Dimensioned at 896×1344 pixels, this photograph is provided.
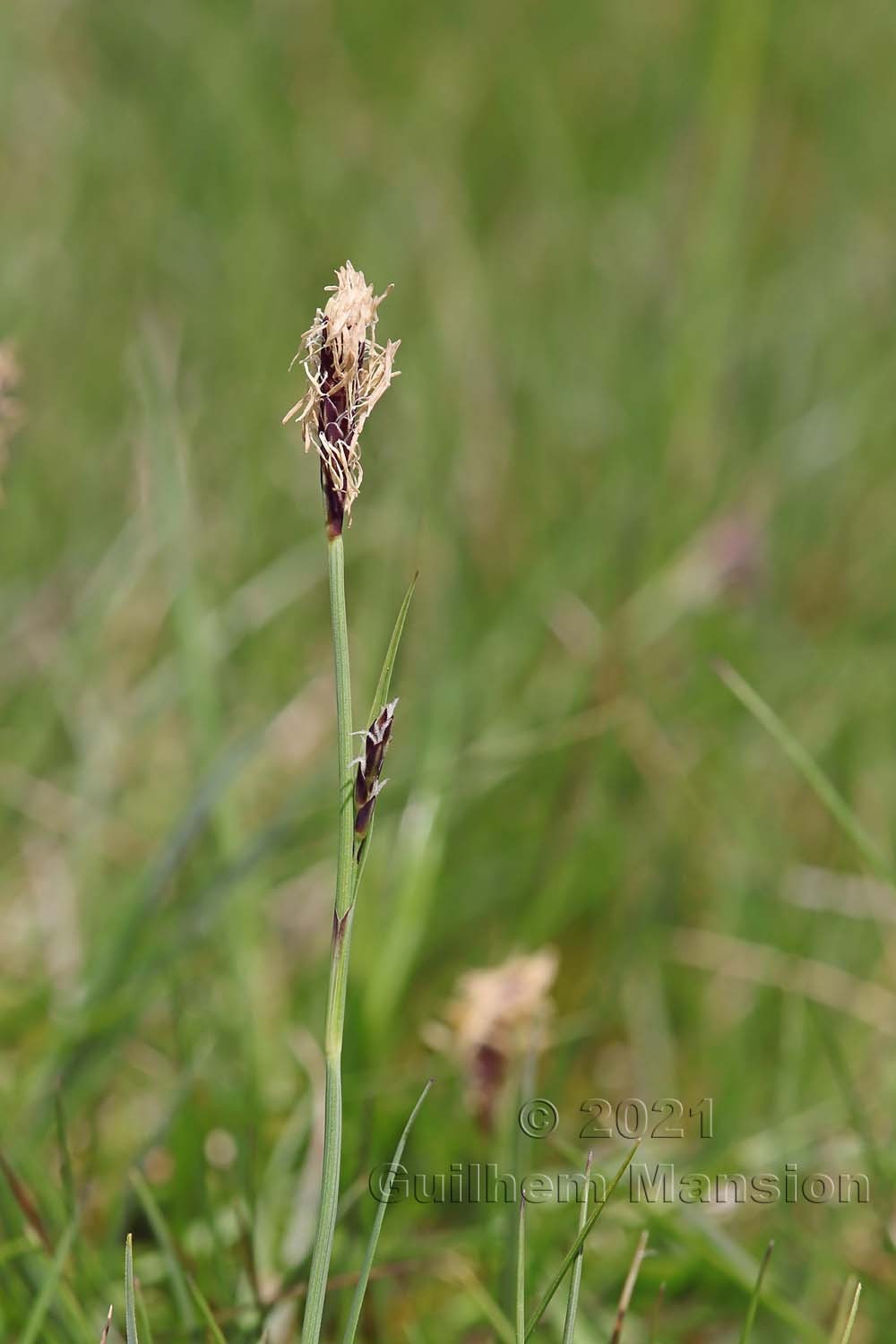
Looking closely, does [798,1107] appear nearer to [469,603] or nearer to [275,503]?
[469,603]

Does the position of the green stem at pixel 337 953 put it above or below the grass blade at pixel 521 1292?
above

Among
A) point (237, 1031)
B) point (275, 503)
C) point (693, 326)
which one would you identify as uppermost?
point (693, 326)

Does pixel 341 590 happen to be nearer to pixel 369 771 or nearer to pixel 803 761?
pixel 369 771

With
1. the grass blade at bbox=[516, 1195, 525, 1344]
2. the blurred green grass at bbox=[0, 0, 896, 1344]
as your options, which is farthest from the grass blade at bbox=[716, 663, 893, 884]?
the grass blade at bbox=[516, 1195, 525, 1344]

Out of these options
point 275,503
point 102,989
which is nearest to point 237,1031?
point 102,989

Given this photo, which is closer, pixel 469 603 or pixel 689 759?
pixel 689 759

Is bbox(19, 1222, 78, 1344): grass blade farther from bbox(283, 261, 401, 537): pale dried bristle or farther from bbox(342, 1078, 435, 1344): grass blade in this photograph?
bbox(283, 261, 401, 537): pale dried bristle

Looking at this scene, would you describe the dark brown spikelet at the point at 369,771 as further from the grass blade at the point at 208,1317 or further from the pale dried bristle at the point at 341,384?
the grass blade at the point at 208,1317

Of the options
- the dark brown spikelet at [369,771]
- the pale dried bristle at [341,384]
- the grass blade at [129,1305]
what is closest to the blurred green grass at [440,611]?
the grass blade at [129,1305]

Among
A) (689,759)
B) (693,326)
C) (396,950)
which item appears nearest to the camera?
(396,950)

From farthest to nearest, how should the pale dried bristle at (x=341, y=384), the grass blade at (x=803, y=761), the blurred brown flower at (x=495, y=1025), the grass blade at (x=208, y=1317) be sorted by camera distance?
the blurred brown flower at (x=495, y=1025) → the grass blade at (x=803, y=761) → the grass blade at (x=208, y=1317) → the pale dried bristle at (x=341, y=384)
